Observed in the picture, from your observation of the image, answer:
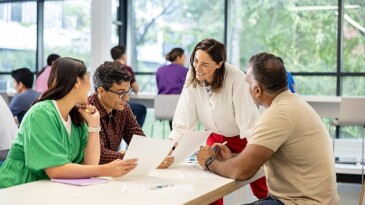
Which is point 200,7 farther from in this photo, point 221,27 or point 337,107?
point 337,107

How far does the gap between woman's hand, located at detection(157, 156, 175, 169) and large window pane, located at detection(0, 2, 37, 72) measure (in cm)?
705

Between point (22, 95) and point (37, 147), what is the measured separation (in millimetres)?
3313

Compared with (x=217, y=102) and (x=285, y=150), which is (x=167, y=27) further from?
(x=285, y=150)

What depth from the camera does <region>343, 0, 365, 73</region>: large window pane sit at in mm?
6844

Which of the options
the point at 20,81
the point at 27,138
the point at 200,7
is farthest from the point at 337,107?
the point at 27,138

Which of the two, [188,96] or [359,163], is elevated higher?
[188,96]

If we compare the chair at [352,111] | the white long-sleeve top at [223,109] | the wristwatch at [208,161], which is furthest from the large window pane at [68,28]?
the wristwatch at [208,161]

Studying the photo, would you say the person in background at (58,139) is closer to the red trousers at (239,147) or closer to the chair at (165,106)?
the red trousers at (239,147)

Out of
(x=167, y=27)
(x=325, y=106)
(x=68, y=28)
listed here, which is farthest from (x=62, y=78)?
(x=68, y=28)

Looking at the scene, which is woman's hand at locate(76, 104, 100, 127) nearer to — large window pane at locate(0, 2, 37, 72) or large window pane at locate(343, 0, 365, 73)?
large window pane at locate(343, 0, 365, 73)

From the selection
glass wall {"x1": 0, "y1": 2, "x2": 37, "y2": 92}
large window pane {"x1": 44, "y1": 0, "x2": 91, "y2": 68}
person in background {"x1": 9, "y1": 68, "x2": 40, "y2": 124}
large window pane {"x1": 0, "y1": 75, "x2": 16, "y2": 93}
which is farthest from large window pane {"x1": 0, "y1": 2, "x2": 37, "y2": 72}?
person in background {"x1": 9, "y1": 68, "x2": 40, "y2": 124}

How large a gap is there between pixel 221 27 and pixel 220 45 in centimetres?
498

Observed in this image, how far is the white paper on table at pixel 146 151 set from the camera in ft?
6.14

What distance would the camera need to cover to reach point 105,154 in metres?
2.33
